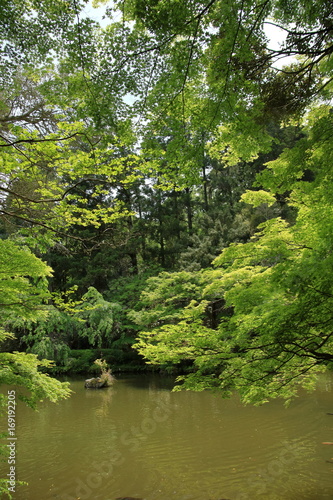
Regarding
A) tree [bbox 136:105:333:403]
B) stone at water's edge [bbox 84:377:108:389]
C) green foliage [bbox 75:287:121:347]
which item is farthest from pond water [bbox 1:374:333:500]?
green foliage [bbox 75:287:121:347]

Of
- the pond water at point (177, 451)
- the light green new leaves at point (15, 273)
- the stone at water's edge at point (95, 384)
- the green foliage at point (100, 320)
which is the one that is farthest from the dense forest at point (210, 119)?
the green foliage at point (100, 320)

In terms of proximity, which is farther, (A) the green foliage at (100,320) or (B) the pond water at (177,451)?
(A) the green foliage at (100,320)

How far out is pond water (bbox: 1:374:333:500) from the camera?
462cm

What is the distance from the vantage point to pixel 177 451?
5961mm

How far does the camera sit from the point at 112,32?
2238 millimetres

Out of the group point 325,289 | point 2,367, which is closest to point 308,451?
point 325,289

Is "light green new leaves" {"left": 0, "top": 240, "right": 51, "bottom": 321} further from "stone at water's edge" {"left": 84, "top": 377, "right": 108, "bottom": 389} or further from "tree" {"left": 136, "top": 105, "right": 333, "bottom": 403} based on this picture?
"stone at water's edge" {"left": 84, "top": 377, "right": 108, "bottom": 389}

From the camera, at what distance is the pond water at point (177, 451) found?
462 cm

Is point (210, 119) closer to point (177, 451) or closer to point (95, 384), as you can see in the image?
point (177, 451)

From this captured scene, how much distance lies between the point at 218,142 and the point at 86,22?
4.17 ft

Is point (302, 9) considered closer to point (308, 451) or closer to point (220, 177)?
point (308, 451)

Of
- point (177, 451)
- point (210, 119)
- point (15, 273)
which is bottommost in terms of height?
point (177, 451)

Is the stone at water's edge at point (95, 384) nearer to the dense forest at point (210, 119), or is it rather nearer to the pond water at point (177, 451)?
the pond water at point (177, 451)

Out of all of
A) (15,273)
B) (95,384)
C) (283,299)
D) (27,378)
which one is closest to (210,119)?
(283,299)
